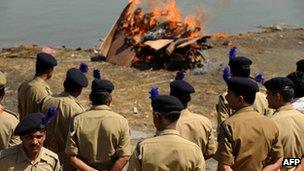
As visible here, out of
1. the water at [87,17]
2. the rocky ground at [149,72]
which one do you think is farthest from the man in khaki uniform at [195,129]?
the water at [87,17]

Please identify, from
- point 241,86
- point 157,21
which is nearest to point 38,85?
point 241,86

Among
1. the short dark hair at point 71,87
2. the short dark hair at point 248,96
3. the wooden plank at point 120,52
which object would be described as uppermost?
the short dark hair at point 248,96

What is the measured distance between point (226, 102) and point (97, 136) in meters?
1.63

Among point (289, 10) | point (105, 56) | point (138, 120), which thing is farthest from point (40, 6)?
point (138, 120)

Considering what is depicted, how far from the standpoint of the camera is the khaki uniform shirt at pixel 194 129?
18.9 feet

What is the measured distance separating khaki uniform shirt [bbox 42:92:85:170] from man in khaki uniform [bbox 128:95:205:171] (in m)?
1.88

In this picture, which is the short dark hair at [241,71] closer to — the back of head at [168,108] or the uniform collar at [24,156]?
the back of head at [168,108]

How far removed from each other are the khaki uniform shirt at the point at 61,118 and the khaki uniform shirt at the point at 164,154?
189cm

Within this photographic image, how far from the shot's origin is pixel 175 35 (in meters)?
15.4

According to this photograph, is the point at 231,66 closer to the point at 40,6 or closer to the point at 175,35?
the point at 175,35

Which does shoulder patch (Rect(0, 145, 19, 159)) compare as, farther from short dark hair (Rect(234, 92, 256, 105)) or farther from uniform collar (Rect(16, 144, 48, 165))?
short dark hair (Rect(234, 92, 256, 105))

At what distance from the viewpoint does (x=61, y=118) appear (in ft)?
21.0

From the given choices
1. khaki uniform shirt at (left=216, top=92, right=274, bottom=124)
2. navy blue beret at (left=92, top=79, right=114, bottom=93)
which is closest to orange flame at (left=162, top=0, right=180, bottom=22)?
khaki uniform shirt at (left=216, top=92, right=274, bottom=124)

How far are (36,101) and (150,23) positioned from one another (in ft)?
30.5
